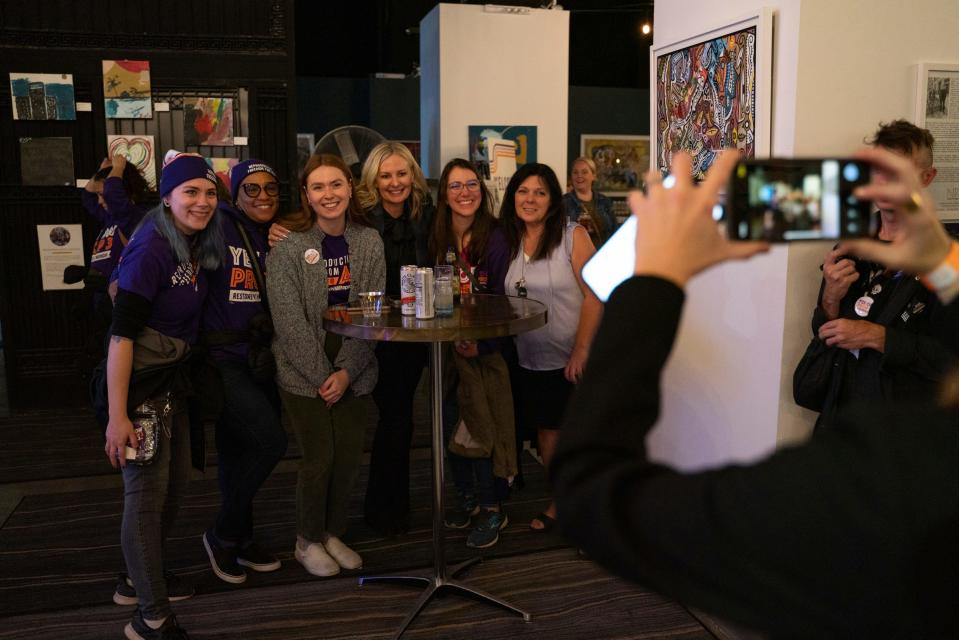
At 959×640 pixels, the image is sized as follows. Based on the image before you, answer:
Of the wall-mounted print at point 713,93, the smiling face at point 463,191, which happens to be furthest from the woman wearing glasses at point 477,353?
the wall-mounted print at point 713,93

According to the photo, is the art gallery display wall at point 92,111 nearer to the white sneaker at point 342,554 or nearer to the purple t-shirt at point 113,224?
the purple t-shirt at point 113,224

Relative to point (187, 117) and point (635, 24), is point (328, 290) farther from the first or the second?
point (635, 24)

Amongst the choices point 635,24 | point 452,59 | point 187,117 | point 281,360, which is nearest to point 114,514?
point 281,360

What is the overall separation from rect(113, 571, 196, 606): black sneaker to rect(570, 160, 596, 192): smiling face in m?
4.71

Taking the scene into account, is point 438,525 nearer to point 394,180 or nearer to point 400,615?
point 400,615

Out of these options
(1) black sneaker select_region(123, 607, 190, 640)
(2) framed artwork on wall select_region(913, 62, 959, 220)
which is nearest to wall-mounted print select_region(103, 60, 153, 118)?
(1) black sneaker select_region(123, 607, 190, 640)

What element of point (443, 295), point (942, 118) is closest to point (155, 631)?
point (443, 295)

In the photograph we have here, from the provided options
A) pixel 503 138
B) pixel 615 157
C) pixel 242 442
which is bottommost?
pixel 242 442

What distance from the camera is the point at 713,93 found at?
3.11 metres

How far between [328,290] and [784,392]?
5.69 ft

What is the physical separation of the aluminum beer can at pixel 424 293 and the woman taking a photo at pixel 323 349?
16.3 inches

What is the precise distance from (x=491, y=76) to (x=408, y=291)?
3202mm

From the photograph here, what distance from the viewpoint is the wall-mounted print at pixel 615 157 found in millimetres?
12008

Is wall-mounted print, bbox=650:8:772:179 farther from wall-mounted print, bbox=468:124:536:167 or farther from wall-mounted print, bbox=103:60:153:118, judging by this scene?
wall-mounted print, bbox=103:60:153:118
